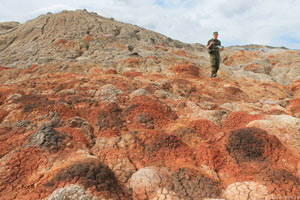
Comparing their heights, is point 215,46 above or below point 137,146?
above

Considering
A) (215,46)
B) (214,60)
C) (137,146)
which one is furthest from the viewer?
(214,60)

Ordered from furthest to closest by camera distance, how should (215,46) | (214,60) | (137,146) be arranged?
(214,60), (215,46), (137,146)

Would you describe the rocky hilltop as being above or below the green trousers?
below

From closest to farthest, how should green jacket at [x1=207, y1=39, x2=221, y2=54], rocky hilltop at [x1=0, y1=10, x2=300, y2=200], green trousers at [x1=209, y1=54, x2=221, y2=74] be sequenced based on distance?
1. rocky hilltop at [x1=0, y1=10, x2=300, y2=200]
2. green jacket at [x1=207, y1=39, x2=221, y2=54]
3. green trousers at [x1=209, y1=54, x2=221, y2=74]

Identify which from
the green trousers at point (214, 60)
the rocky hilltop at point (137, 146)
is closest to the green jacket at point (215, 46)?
the green trousers at point (214, 60)

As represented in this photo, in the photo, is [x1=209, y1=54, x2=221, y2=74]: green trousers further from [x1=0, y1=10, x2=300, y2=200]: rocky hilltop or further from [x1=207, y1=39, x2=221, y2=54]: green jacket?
[x1=0, y1=10, x2=300, y2=200]: rocky hilltop

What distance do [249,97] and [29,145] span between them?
16012mm

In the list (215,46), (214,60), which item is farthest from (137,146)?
(214,60)

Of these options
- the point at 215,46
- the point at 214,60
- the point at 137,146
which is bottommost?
the point at 137,146

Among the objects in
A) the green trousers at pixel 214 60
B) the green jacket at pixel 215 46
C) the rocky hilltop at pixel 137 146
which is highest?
the green jacket at pixel 215 46

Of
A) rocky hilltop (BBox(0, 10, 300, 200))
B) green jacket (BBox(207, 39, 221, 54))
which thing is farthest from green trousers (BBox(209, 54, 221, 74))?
rocky hilltop (BBox(0, 10, 300, 200))

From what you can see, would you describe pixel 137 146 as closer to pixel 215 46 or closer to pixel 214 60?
pixel 215 46

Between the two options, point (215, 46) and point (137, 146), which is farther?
point (215, 46)

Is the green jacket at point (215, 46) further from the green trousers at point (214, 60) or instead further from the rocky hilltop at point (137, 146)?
the rocky hilltop at point (137, 146)
